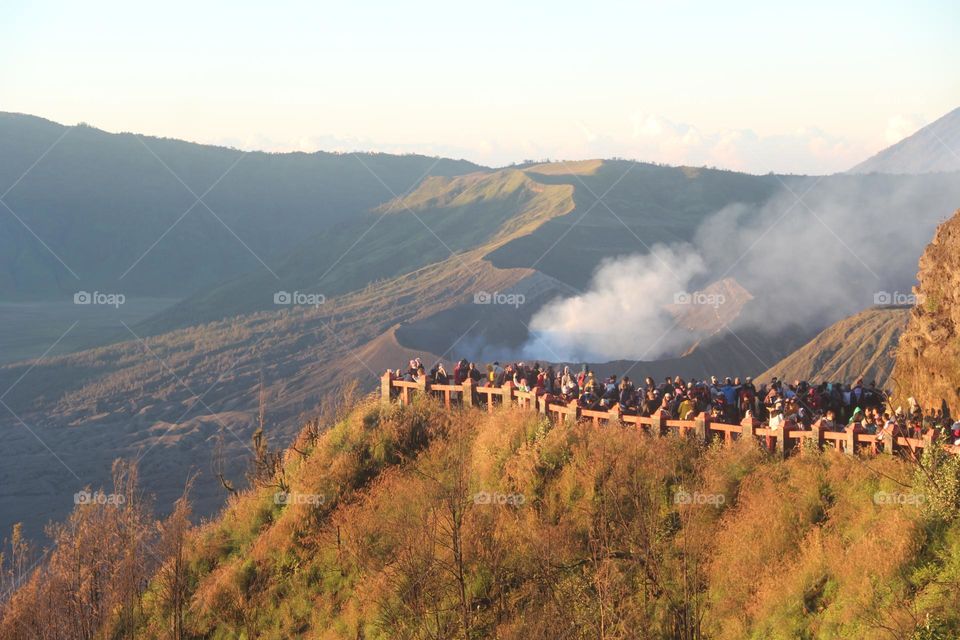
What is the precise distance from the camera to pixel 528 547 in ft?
64.0

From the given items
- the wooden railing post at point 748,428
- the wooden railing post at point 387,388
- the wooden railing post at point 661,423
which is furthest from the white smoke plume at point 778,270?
the wooden railing post at point 748,428

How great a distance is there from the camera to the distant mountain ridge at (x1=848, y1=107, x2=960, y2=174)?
514ft

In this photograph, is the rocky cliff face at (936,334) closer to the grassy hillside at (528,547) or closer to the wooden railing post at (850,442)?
the wooden railing post at (850,442)

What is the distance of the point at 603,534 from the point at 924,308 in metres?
8.93

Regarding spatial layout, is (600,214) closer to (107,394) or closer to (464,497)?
(107,394)

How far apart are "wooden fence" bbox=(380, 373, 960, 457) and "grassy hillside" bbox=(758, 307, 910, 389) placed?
28537 mm

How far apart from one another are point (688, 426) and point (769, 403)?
223cm

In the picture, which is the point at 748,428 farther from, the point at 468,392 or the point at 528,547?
the point at 468,392

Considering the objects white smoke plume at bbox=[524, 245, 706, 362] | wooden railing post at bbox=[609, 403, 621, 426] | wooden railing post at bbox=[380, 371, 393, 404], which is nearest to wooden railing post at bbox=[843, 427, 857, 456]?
wooden railing post at bbox=[609, 403, 621, 426]

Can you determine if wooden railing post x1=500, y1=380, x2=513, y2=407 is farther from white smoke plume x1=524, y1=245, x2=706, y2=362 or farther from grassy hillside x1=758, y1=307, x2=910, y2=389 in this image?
white smoke plume x1=524, y1=245, x2=706, y2=362

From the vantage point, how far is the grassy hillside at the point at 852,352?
5075 cm

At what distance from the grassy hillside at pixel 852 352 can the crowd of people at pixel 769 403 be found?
2773cm

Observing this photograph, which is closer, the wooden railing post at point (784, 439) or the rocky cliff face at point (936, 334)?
the wooden railing post at point (784, 439)

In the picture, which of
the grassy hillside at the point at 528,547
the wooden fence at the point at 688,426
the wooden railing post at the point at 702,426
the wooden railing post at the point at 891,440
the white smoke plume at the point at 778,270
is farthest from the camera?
the white smoke plume at the point at 778,270
